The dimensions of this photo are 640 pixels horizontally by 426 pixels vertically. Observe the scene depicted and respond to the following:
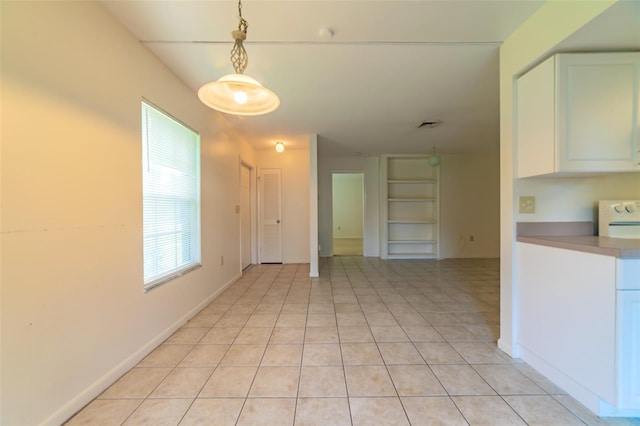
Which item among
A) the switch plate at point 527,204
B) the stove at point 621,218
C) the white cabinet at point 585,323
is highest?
the switch plate at point 527,204

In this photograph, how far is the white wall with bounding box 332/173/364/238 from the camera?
410 inches

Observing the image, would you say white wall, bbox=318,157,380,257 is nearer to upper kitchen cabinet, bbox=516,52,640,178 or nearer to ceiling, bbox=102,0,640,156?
ceiling, bbox=102,0,640,156

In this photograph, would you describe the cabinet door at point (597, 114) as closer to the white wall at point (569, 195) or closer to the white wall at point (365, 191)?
the white wall at point (569, 195)

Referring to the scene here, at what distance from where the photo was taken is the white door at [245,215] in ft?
15.6

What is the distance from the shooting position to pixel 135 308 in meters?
1.94

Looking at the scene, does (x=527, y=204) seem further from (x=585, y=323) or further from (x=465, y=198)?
(x=465, y=198)

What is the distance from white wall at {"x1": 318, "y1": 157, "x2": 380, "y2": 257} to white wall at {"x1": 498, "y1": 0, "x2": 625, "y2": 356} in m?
4.23

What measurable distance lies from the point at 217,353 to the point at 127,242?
1.11 metres

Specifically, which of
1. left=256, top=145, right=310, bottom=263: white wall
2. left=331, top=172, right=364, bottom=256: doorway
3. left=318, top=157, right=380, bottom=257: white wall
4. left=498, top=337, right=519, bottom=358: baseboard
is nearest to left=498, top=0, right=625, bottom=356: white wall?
left=498, top=337, right=519, bottom=358: baseboard

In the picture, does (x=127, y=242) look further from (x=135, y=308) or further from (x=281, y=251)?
(x=281, y=251)

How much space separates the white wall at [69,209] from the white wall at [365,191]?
4.34 meters

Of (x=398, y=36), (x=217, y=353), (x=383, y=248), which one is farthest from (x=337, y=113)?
(x=383, y=248)

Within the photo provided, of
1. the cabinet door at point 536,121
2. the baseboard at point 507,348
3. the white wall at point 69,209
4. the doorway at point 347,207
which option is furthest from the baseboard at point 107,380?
the doorway at point 347,207

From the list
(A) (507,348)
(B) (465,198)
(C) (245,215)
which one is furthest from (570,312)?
(B) (465,198)
